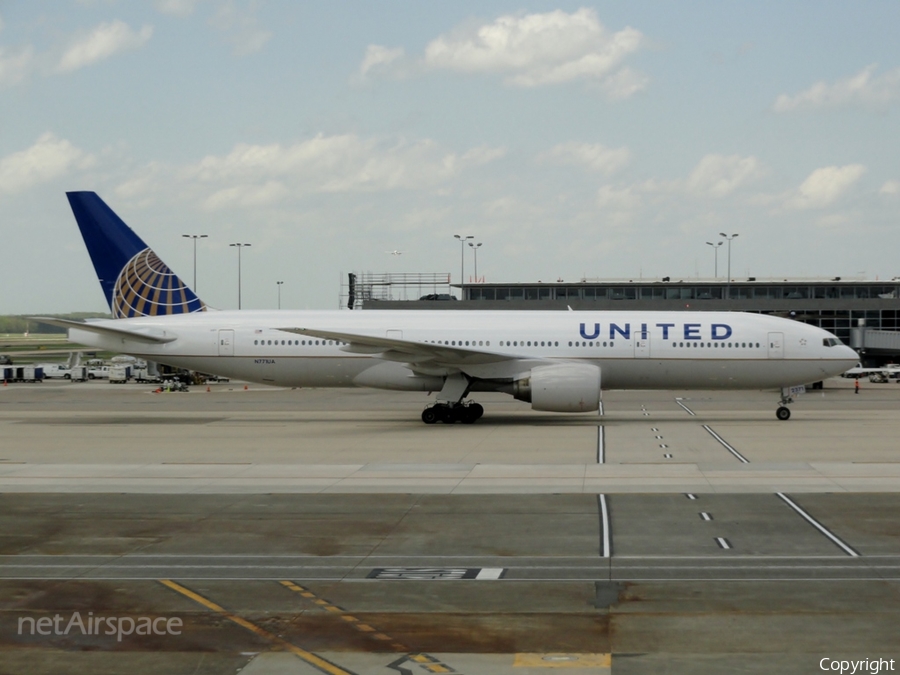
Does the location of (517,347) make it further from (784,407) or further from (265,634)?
(265,634)

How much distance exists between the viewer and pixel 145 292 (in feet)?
127

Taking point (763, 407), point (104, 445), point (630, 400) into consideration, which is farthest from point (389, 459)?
point (630, 400)

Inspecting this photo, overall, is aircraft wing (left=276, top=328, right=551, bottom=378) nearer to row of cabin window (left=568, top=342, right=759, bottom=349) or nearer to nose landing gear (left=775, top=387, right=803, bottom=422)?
row of cabin window (left=568, top=342, right=759, bottom=349)

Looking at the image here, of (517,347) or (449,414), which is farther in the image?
(517,347)

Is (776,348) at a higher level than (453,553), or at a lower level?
higher

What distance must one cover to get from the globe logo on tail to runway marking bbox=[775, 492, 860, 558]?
27134 mm

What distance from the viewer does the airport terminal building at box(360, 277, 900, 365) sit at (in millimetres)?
77375

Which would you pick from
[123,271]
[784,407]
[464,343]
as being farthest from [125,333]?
[784,407]

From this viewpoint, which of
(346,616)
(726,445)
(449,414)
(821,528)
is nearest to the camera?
(346,616)

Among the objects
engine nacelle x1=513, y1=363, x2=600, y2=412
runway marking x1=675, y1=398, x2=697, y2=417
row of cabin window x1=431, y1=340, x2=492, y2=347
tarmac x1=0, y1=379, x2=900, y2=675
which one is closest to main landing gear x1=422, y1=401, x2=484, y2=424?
row of cabin window x1=431, y1=340, x2=492, y2=347

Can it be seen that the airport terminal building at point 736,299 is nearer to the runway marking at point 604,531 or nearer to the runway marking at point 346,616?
the runway marking at point 604,531

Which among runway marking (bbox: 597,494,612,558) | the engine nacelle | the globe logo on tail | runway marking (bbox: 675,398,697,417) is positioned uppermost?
the globe logo on tail

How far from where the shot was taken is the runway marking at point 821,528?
1372 cm

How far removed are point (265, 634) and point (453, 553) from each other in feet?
14.4
